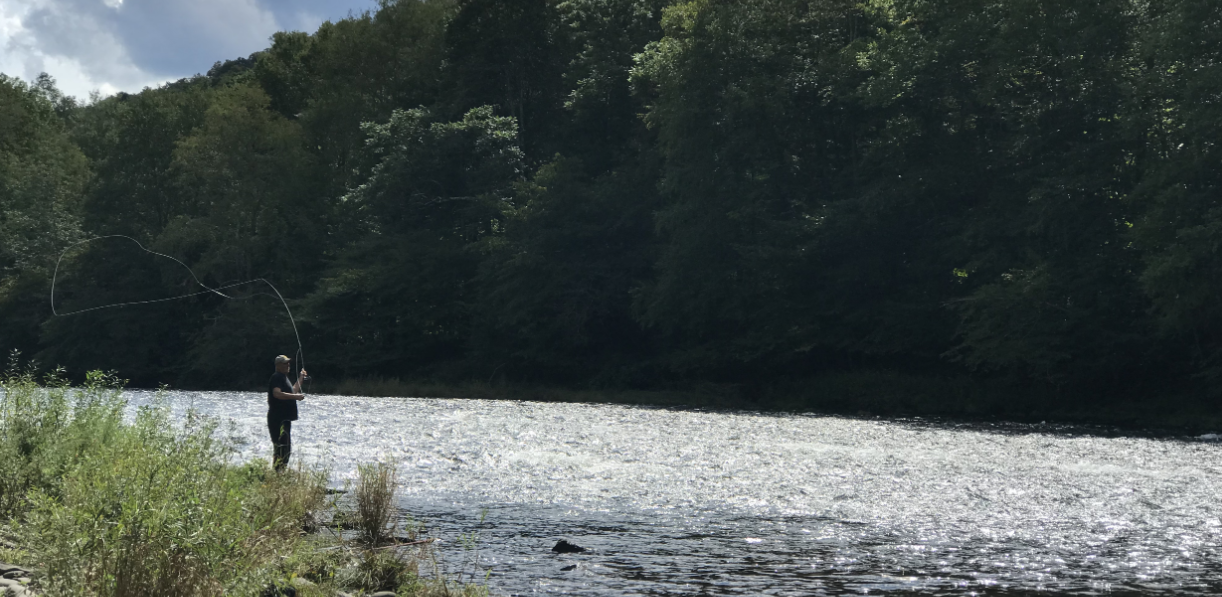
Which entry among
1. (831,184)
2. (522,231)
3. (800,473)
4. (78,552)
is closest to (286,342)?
(522,231)

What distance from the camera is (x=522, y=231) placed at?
46.4 m

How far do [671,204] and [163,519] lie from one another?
37.4 m

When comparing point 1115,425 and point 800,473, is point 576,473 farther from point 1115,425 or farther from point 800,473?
point 1115,425

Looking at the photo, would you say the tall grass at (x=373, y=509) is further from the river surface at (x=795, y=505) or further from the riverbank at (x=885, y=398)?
the riverbank at (x=885, y=398)

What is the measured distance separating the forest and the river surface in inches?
345

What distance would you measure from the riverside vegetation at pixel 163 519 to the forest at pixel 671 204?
2387 centimetres

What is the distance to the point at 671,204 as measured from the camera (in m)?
43.8

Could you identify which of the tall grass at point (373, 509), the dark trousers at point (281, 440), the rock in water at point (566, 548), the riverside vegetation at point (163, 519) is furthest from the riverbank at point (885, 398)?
the riverside vegetation at point (163, 519)

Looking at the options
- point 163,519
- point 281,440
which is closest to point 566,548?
point 281,440

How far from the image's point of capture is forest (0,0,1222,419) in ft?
109

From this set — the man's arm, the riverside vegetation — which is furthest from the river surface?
the man's arm

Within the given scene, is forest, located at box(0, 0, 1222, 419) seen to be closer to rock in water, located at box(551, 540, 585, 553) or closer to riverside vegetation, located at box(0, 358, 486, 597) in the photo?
rock in water, located at box(551, 540, 585, 553)

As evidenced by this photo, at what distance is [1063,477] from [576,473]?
7112 millimetres

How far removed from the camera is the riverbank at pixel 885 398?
31469 mm
